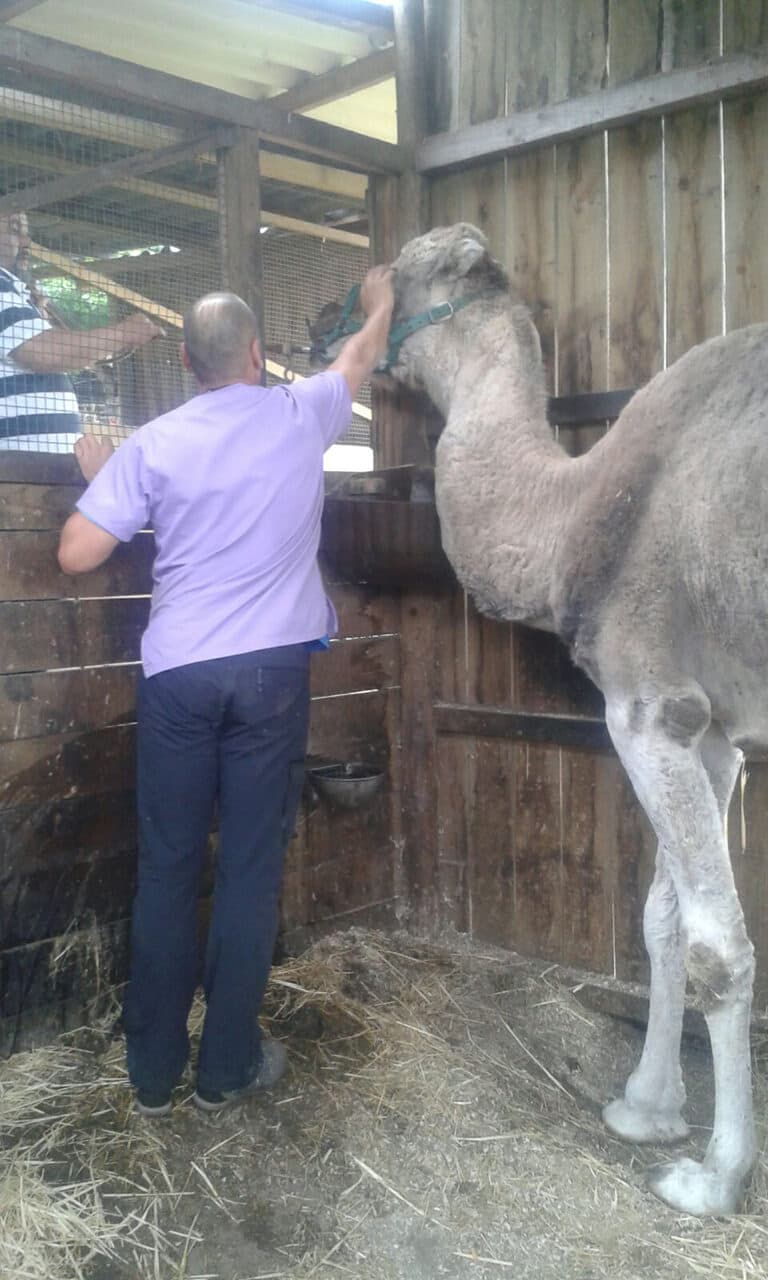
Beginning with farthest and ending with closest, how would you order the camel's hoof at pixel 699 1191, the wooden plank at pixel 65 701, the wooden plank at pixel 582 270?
the wooden plank at pixel 582 270 → the wooden plank at pixel 65 701 → the camel's hoof at pixel 699 1191

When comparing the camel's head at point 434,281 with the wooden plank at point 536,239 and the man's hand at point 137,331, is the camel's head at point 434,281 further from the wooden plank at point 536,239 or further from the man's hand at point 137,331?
the man's hand at point 137,331

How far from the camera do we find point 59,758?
338 cm

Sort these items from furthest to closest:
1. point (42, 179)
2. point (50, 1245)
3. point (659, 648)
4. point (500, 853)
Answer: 1. point (42, 179)
2. point (500, 853)
3. point (659, 648)
4. point (50, 1245)

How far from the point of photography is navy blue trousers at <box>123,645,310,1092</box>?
3.03m

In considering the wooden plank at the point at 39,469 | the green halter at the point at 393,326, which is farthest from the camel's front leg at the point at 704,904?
the wooden plank at the point at 39,469

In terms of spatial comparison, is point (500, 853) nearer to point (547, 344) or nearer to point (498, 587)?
point (498, 587)

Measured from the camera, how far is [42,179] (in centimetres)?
584

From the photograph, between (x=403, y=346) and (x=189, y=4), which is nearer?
(x=403, y=346)

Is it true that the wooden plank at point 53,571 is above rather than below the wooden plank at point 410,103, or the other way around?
below

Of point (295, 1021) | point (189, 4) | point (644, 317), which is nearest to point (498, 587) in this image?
point (644, 317)

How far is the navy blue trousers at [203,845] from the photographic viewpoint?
303 cm

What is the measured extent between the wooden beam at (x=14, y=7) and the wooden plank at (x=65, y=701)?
2.73m

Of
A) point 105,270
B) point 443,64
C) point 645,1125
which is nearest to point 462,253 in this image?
point 443,64

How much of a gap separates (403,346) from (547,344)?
639 millimetres
